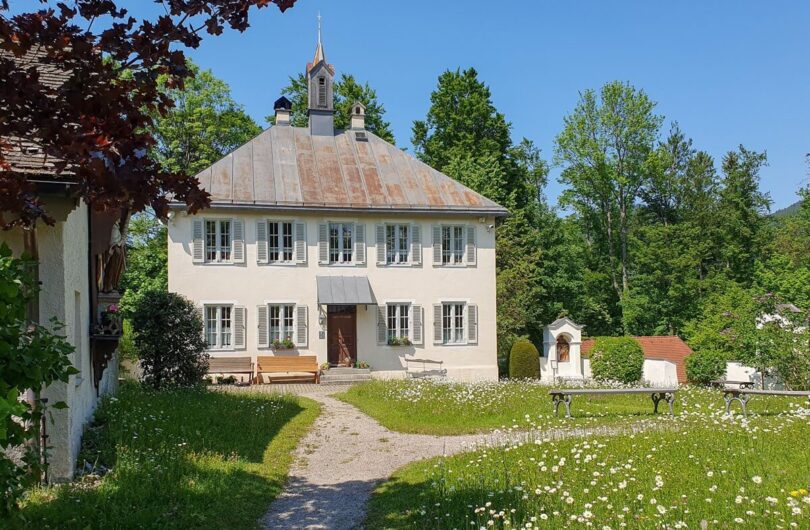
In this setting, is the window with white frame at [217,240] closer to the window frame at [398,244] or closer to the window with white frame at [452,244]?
the window frame at [398,244]

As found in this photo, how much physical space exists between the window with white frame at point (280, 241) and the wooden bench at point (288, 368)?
3504 millimetres

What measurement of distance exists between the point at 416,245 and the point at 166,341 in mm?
10723

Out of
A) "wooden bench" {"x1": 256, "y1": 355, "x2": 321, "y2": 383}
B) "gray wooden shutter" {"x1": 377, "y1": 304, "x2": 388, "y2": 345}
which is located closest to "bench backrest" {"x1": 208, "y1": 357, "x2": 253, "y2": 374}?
"wooden bench" {"x1": 256, "y1": 355, "x2": 321, "y2": 383}

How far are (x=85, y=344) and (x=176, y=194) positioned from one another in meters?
7.21

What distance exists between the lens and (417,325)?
83.4ft

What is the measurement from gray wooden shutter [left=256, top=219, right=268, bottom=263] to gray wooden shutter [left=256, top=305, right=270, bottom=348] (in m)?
1.69

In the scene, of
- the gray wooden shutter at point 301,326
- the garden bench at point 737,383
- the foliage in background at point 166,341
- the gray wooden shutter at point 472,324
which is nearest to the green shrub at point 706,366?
the garden bench at point 737,383

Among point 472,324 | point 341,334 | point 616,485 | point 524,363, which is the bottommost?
point 524,363

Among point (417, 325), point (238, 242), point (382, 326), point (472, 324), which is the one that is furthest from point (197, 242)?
point (472, 324)

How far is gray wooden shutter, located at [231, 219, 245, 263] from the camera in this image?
2392cm

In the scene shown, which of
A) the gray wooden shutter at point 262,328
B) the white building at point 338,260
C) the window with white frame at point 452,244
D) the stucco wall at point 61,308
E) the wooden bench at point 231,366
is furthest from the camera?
the window with white frame at point 452,244

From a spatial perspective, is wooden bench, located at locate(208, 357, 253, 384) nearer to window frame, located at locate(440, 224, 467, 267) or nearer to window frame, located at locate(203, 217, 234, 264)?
window frame, located at locate(203, 217, 234, 264)

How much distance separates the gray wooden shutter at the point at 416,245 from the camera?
2564 centimetres

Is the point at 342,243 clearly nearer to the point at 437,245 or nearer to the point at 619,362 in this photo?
the point at 437,245
